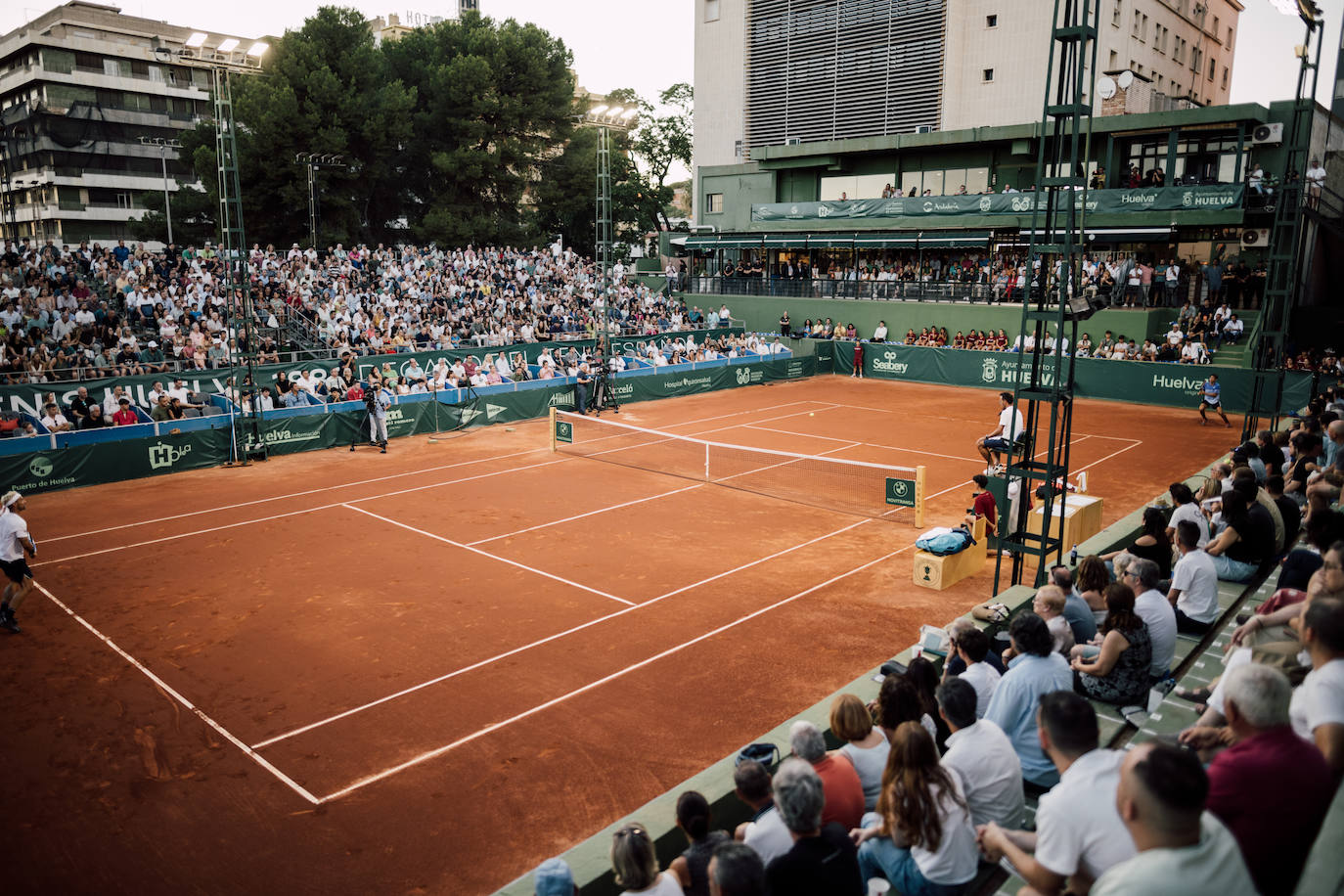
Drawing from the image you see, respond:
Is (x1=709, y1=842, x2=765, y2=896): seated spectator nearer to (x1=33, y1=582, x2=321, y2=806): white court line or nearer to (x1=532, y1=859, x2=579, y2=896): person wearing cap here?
(x1=532, y1=859, x2=579, y2=896): person wearing cap

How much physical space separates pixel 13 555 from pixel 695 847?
37.9 ft

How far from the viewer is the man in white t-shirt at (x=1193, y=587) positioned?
897 cm

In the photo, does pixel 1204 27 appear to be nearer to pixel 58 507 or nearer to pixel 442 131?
pixel 442 131

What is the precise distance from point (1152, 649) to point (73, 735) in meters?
10.9

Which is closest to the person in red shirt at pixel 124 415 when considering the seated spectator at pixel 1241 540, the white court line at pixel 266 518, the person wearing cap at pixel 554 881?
the white court line at pixel 266 518

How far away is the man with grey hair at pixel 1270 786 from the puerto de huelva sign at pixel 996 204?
26.8 meters

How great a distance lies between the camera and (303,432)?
79.7ft

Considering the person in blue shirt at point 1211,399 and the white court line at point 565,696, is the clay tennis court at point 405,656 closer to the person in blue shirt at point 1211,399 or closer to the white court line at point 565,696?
the white court line at point 565,696

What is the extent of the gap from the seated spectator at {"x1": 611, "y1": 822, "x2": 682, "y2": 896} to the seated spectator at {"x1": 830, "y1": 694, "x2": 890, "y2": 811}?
1639mm

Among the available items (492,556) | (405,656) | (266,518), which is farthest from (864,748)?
(266,518)

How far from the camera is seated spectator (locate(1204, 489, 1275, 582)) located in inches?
400

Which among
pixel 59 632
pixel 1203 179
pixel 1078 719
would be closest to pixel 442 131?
pixel 1203 179

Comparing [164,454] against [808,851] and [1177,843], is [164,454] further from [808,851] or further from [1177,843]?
[1177,843]

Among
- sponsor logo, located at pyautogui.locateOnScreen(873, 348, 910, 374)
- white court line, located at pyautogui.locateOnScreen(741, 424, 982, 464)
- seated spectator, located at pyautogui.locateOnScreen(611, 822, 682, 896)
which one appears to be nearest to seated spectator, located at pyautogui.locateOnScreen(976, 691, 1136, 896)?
seated spectator, located at pyautogui.locateOnScreen(611, 822, 682, 896)
